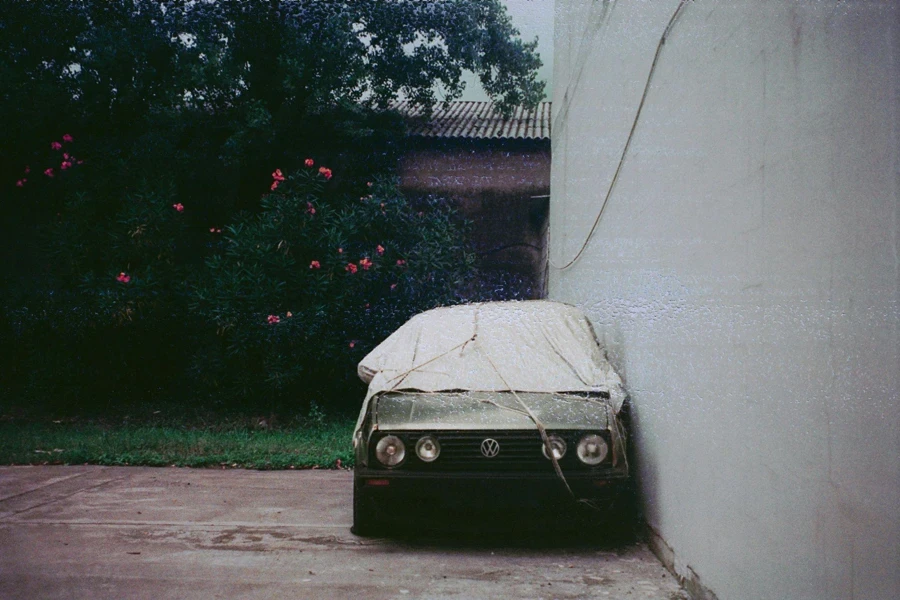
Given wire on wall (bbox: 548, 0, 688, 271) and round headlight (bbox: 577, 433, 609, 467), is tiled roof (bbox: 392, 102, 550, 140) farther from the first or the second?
round headlight (bbox: 577, 433, 609, 467)

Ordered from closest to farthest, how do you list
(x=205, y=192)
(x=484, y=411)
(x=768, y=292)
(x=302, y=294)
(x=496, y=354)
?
(x=768, y=292)
(x=484, y=411)
(x=496, y=354)
(x=302, y=294)
(x=205, y=192)

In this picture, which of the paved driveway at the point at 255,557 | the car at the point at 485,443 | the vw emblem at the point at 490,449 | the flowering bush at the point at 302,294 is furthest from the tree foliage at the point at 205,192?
the vw emblem at the point at 490,449

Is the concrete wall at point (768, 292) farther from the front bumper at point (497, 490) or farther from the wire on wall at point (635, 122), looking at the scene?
the front bumper at point (497, 490)

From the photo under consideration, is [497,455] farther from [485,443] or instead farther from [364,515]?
[364,515]

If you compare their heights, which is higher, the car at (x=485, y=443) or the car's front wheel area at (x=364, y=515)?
the car at (x=485, y=443)

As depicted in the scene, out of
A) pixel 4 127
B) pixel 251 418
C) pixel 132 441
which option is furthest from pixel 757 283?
pixel 4 127

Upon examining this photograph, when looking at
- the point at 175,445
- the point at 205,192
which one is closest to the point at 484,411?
the point at 175,445

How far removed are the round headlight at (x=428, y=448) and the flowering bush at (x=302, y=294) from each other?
21.3 feet

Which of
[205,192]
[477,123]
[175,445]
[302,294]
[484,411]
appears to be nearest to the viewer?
[484,411]

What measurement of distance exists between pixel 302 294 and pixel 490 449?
706cm

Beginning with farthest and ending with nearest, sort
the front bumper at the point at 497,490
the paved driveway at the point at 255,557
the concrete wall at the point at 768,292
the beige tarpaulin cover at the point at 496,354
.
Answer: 1. the beige tarpaulin cover at the point at 496,354
2. the front bumper at the point at 497,490
3. the paved driveway at the point at 255,557
4. the concrete wall at the point at 768,292

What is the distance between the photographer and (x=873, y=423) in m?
2.15

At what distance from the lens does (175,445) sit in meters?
8.88

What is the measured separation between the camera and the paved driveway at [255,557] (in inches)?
152
